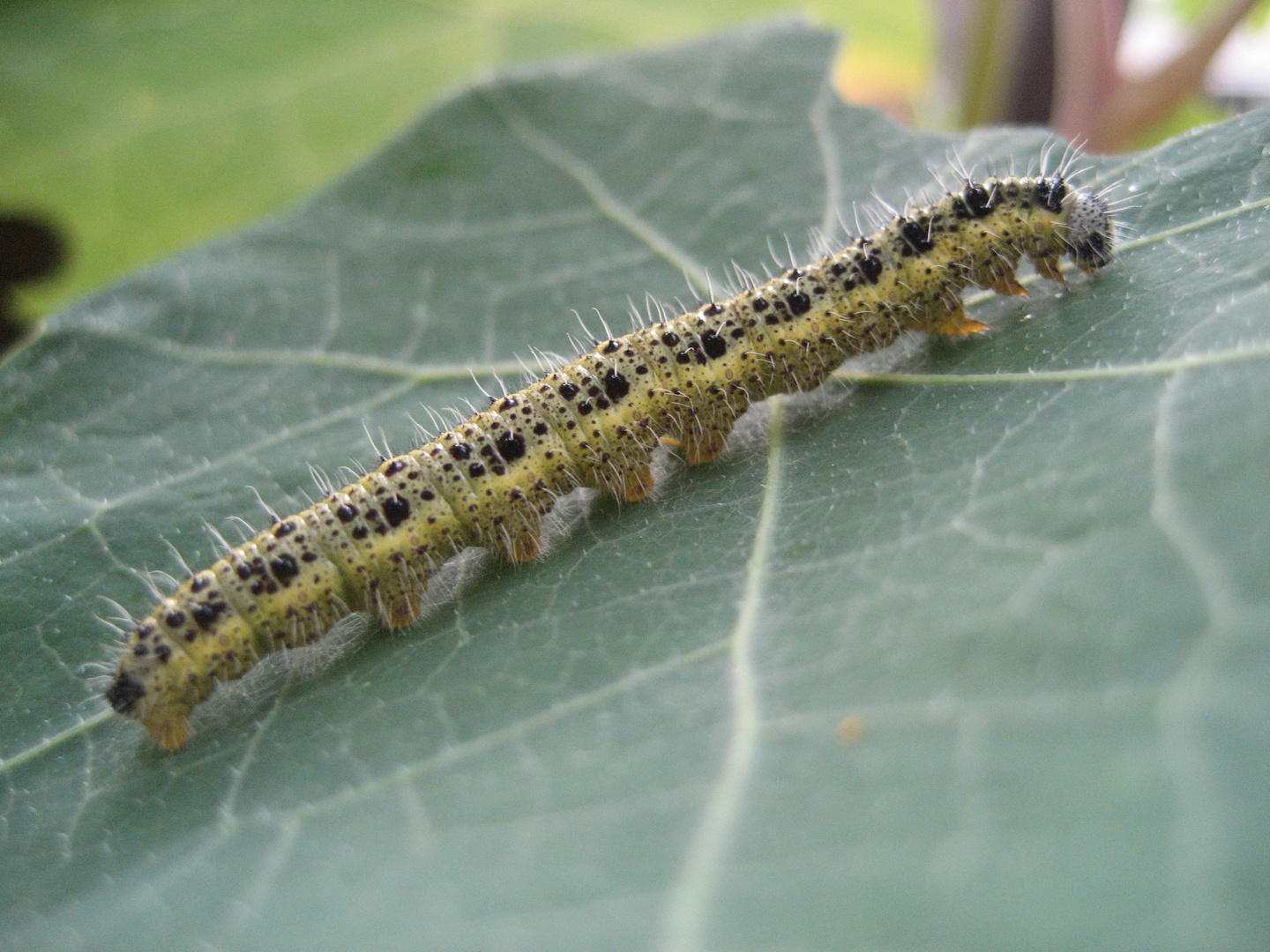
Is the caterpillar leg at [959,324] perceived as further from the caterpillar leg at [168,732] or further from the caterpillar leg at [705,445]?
the caterpillar leg at [168,732]

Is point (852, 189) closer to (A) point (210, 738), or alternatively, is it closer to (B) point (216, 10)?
(A) point (210, 738)

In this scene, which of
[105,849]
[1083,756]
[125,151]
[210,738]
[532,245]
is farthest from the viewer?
[125,151]

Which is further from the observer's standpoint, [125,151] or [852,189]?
[125,151]

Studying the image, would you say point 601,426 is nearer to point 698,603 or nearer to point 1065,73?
point 698,603

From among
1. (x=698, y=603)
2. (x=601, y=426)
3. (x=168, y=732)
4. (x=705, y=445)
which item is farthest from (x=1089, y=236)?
(x=168, y=732)

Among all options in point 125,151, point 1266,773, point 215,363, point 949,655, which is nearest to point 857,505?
point 949,655
